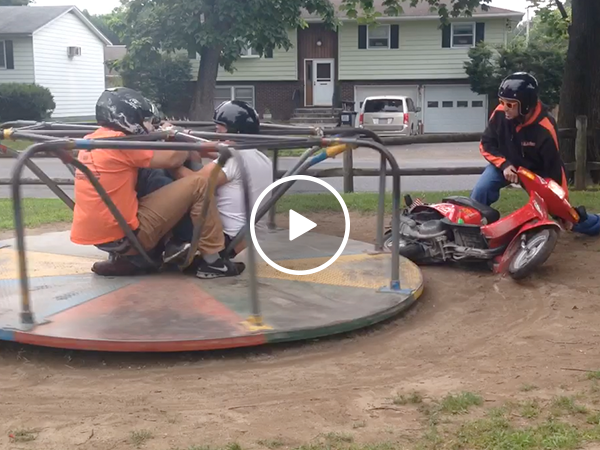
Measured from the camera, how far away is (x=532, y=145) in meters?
7.28

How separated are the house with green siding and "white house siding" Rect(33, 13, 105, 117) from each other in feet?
24.1

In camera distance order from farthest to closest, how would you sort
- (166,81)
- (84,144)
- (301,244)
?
(166,81), (301,244), (84,144)

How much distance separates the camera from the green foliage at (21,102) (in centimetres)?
3011

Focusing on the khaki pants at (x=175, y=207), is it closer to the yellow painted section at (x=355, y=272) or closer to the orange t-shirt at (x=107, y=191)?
the orange t-shirt at (x=107, y=191)

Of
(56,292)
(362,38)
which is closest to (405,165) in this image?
(56,292)

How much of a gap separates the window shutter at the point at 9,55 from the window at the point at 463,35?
20.2 m

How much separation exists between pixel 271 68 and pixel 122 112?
31749 millimetres

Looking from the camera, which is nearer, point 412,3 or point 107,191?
point 107,191

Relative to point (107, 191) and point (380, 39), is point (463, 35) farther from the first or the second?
point (107, 191)

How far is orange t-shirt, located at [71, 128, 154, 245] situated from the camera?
18.6 feet

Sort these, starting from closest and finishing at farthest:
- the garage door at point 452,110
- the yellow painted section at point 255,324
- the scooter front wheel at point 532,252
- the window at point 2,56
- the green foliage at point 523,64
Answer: the yellow painted section at point 255,324 → the scooter front wheel at point 532,252 → the green foliage at point 523,64 → the garage door at point 452,110 → the window at point 2,56

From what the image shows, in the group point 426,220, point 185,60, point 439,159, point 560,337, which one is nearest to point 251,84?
point 185,60

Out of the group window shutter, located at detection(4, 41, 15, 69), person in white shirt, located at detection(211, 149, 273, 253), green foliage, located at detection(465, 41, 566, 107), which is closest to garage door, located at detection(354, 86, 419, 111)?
green foliage, located at detection(465, 41, 566, 107)

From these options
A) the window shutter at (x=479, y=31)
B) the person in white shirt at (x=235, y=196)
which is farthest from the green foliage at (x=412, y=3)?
the window shutter at (x=479, y=31)
